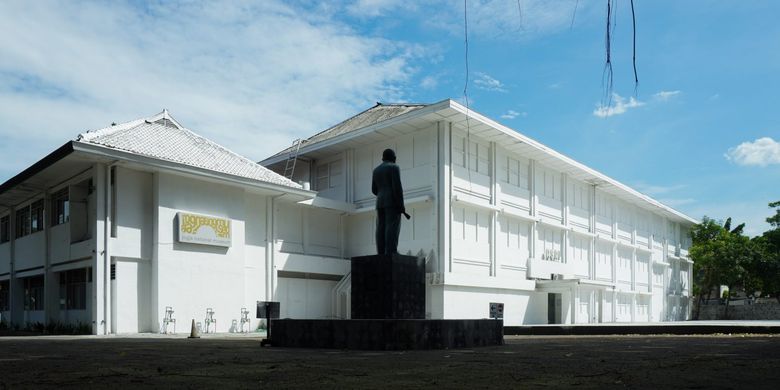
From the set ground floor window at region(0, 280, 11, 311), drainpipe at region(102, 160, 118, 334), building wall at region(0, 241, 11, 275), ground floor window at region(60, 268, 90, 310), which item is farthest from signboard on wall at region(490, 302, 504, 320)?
ground floor window at region(0, 280, 11, 311)

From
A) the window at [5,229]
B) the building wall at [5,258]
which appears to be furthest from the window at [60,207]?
the window at [5,229]

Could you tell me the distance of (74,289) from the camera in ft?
75.5

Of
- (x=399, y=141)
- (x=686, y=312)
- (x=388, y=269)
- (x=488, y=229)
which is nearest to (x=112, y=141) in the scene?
(x=399, y=141)

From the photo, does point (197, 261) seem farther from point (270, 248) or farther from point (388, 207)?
point (388, 207)

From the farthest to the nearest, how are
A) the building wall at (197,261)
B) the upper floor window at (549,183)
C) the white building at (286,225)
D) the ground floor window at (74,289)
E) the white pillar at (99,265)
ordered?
the upper floor window at (549,183), the ground floor window at (74,289), the building wall at (197,261), the white building at (286,225), the white pillar at (99,265)

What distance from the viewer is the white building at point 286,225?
20.9 metres

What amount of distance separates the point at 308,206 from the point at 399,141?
4.64 metres

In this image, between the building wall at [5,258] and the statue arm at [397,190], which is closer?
the statue arm at [397,190]

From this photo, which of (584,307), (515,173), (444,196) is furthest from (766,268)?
(444,196)

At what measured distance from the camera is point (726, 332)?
59.7 feet

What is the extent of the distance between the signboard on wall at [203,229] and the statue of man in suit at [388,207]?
11678 mm

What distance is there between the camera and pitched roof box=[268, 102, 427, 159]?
29531 millimetres

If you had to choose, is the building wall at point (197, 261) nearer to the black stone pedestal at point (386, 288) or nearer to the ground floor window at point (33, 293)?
the ground floor window at point (33, 293)

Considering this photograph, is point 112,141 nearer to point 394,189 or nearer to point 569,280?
point 394,189
